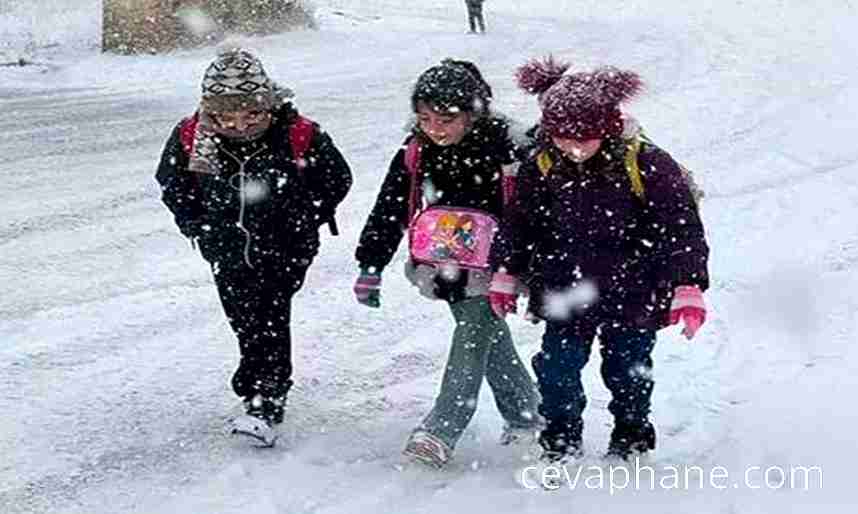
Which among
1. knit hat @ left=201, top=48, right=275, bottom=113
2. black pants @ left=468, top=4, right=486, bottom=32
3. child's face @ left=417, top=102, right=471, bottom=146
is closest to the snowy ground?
child's face @ left=417, top=102, right=471, bottom=146

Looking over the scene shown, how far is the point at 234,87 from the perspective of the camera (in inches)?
165

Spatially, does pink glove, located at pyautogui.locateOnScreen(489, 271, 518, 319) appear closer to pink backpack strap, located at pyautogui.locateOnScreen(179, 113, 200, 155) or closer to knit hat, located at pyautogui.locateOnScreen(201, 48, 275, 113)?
knit hat, located at pyautogui.locateOnScreen(201, 48, 275, 113)

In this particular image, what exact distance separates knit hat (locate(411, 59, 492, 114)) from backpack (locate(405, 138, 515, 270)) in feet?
0.78

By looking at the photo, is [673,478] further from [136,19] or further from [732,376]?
[136,19]

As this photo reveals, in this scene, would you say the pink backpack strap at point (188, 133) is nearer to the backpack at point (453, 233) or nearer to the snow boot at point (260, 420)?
the backpack at point (453, 233)

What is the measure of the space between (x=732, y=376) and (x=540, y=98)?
1957mm

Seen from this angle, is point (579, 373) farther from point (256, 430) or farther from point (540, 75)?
point (256, 430)

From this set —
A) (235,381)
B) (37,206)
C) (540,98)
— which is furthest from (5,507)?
(37,206)

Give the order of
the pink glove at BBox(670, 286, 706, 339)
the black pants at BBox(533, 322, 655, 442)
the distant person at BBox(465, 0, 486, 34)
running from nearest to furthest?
the pink glove at BBox(670, 286, 706, 339), the black pants at BBox(533, 322, 655, 442), the distant person at BBox(465, 0, 486, 34)

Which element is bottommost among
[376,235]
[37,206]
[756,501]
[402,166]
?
[37,206]

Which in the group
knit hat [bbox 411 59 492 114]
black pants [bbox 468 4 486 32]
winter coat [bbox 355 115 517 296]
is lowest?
black pants [bbox 468 4 486 32]

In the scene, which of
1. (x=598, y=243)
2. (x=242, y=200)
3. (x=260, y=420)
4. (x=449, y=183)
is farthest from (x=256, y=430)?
(x=598, y=243)

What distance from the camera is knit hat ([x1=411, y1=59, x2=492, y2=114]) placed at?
3.95 meters

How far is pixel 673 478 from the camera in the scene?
4.23 metres
